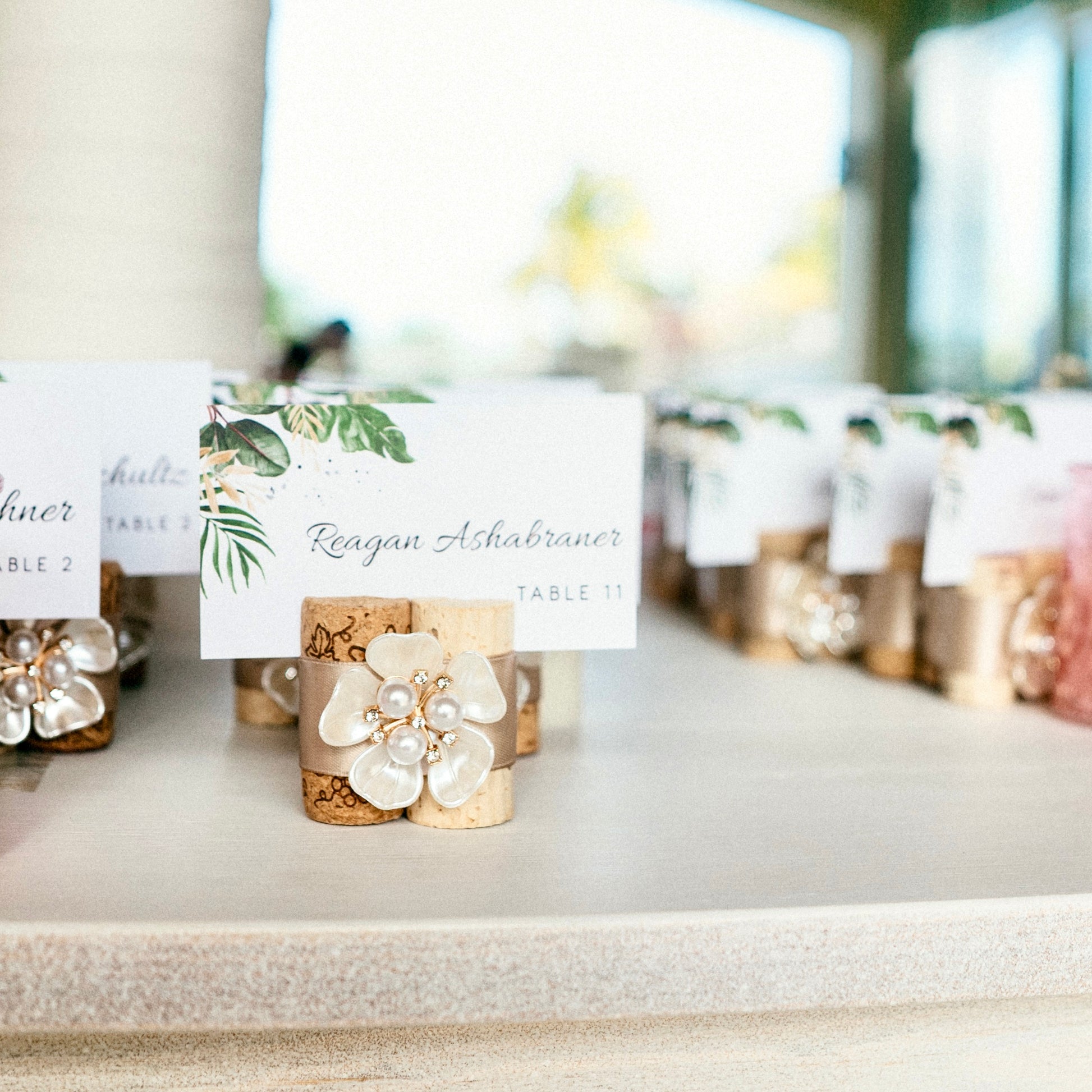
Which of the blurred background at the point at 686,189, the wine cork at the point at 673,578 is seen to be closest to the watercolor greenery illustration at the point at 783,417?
the wine cork at the point at 673,578

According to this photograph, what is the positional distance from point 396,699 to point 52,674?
0.83 ft

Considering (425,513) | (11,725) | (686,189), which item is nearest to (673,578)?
(425,513)

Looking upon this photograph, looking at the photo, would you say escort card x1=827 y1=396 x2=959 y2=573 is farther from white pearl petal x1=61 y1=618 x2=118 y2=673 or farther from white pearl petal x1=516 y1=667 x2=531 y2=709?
white pearl petal x1=61 y1=618 x2=118 y2=673

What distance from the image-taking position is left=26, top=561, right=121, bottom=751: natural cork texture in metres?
0.74

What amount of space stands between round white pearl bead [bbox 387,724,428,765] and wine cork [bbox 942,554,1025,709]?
0.49m

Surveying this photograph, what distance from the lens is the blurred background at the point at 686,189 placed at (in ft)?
9.66

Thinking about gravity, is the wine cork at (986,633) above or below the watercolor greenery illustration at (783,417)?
below

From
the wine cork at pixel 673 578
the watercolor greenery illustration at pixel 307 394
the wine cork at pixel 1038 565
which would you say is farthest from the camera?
the wine cork at pixel 673 578

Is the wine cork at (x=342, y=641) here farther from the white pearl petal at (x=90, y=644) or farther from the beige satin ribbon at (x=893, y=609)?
the beige satin ribbon at (x=893, y=609)

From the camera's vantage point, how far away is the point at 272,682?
2.64 feet

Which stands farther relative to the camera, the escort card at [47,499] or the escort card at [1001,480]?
the escort card at [1001,480]

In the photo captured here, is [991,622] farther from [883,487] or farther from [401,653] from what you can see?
[401,653]

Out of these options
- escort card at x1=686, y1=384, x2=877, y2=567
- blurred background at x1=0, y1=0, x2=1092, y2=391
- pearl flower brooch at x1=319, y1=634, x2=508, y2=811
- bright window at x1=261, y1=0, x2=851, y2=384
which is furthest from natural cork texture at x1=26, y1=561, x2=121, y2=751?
bright window at x1=261, y1=0, x2=851, y2=384

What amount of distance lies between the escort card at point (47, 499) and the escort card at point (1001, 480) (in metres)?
0.58
